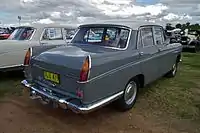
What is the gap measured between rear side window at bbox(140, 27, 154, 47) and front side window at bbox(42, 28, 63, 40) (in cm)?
340

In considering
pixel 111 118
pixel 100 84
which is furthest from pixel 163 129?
pixel 100 84

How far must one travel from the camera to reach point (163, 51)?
5930 millimetres

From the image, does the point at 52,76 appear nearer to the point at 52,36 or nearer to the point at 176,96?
the point at 176,96

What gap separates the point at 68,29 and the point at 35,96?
415 centimetres

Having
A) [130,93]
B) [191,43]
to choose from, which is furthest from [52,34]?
[191,43]

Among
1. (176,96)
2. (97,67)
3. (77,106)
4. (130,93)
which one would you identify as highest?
(97,67)

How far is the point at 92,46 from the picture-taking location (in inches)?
189

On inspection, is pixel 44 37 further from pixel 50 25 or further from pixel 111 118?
pixel 111 118

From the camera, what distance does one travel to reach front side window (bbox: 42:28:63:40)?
7.36 metres

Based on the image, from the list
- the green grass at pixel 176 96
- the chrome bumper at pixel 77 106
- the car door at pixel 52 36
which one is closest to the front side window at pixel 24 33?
the car door at pixel 52 36

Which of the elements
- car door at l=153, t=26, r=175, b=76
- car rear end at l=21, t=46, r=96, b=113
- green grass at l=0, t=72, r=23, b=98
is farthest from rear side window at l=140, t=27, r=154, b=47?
green grass at l=0, t=72, r=23, b=98

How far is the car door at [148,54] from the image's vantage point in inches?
192

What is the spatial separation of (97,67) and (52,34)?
14.1 ft

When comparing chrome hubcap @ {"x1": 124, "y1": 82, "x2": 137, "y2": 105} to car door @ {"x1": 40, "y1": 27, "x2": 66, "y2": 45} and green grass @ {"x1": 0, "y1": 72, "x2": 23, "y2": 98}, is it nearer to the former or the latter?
green grass @ {"x1": 0, "y1": 72, "x2": 23, "y2": 98}
